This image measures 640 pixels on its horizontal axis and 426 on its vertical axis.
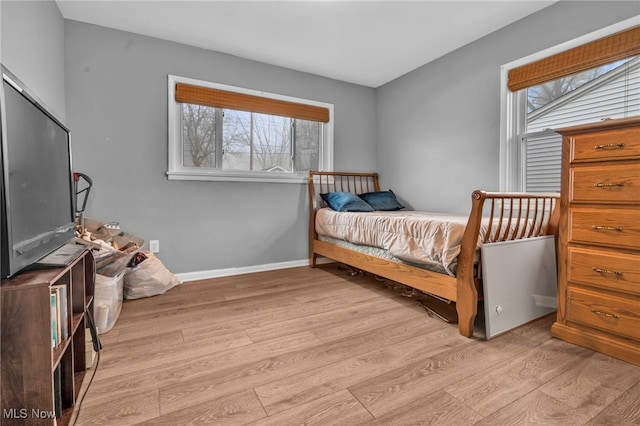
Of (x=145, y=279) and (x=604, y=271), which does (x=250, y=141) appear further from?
(x=604, y=271)

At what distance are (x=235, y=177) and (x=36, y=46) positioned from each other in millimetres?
1631

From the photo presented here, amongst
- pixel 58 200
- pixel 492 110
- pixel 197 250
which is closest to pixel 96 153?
pixel 197 250

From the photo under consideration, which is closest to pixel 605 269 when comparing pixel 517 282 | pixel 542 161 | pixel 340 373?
pixel 517 282

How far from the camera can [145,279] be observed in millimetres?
2375

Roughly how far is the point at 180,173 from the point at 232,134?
2.23ft

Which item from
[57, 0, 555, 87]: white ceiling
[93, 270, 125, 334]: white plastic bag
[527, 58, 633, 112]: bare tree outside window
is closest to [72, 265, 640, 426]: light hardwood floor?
[93, 270, 125, 334]: white plastic bag

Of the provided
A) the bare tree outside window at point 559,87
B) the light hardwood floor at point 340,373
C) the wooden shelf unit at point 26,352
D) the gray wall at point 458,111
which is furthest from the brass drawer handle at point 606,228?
the wooden shelf unit at point 26,352

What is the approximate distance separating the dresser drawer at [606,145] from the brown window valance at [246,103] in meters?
2.47

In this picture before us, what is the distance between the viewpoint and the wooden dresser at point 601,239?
1445 mm

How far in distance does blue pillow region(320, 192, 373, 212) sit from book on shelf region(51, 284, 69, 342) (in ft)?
7.94

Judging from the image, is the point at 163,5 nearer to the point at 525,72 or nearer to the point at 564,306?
the point at 525,72

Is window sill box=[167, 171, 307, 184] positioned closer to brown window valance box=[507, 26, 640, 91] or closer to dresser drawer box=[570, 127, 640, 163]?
brown window valance box=[507, 26, 640, 91]

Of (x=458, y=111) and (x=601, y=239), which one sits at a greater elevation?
(x=458, y=111)

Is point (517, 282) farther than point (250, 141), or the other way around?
point (250, 141)
